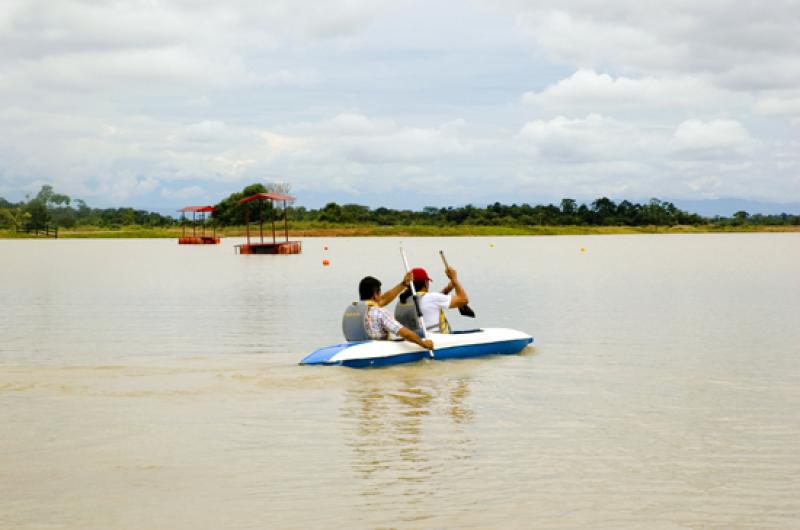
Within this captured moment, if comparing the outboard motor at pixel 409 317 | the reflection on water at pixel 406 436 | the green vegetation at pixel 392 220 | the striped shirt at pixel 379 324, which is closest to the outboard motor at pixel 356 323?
the striped shirt at pixel 379 324

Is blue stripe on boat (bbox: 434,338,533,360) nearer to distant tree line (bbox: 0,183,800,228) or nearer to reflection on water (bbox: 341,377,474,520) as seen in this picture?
reflection on water (bbox: 341,377,474,520)

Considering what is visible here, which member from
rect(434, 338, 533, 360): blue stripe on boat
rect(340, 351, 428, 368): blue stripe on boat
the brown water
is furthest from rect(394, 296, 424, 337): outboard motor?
the brown water

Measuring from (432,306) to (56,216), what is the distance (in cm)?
11077

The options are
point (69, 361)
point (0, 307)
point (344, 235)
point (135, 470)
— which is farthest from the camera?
point (344, 235)

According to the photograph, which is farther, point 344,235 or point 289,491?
point 344,235

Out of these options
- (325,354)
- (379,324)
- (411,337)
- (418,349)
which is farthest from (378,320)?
(325,354)

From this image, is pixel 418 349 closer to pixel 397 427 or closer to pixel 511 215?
pixel 397 427

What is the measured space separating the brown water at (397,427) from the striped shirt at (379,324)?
750 mm

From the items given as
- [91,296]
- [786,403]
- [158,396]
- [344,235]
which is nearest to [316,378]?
[158,396]

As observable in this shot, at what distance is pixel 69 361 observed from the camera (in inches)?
555

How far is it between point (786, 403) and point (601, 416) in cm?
241

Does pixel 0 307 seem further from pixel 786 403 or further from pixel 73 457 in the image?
pixel 786 403

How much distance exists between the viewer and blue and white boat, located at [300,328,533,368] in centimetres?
1270

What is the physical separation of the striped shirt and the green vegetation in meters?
84.6
